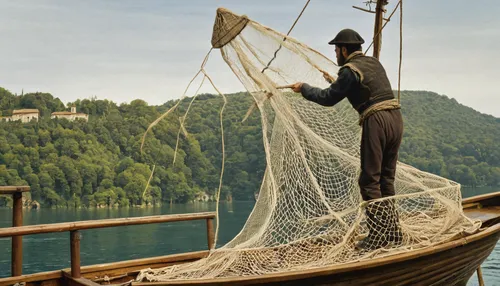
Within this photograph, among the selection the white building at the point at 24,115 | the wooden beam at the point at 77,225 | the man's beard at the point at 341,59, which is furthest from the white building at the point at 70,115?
the man's beard at the point at 341,59

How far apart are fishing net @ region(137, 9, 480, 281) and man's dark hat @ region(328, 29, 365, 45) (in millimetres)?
800

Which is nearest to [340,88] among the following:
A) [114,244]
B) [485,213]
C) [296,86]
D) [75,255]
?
[296,86]

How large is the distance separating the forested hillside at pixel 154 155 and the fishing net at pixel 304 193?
223 feet

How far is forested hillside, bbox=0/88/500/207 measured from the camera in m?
80.7

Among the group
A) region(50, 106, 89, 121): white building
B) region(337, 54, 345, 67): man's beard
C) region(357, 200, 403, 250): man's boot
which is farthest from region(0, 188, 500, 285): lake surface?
region(50, 106, 89, 121): white building

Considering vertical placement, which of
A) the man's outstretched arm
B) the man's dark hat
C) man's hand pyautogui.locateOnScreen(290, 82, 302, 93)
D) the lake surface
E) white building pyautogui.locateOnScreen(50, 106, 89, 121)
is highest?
white building pyautogui.locateOnScreen(50, 106, 89, 121)

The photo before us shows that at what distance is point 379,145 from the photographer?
18.0 ft

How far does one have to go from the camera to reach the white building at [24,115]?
10752cm

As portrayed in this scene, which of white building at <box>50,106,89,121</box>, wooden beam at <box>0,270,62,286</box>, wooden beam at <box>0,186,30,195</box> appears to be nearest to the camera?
wooden beam at <box>0,270,62,286</box>

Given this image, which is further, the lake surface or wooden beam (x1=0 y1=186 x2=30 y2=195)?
the lake surface

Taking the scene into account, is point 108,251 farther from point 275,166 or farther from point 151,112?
point 151,112

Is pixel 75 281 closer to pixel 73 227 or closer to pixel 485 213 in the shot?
pixel 73 227

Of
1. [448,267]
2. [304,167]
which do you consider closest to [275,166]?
[304,167]

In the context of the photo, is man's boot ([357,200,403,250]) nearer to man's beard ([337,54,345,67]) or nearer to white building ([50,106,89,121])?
man's beard ([337,54,345,67])
